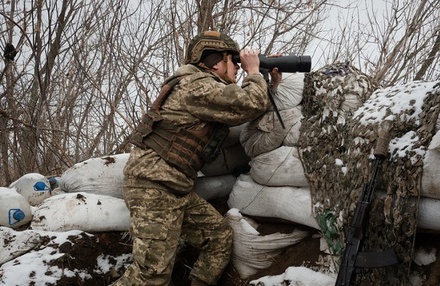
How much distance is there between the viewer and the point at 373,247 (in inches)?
74.3

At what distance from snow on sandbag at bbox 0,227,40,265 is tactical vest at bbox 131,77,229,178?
0.80 metres

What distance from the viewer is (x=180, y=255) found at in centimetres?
274

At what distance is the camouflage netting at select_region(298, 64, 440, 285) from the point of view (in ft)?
5.87

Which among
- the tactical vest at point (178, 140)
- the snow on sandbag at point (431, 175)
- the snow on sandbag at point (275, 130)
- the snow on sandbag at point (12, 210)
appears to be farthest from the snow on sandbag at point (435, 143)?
the snow on sandbag at point (12, 210)

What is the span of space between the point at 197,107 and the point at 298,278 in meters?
0.95

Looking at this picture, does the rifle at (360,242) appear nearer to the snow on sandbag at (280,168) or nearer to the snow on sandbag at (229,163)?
the snow on sandbag at (280,168)

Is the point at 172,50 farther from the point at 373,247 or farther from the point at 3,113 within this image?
the point at 373,247

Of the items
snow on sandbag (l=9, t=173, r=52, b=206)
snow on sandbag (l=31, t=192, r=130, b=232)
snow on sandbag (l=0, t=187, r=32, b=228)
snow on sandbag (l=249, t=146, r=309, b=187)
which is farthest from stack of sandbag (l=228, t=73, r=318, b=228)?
snow on sandbag (l=9, t=173, r=52, b=206)

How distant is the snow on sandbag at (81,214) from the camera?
2625mm

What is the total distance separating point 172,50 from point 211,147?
2.52 m

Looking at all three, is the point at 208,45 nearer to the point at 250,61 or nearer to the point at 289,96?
the point at 250,61

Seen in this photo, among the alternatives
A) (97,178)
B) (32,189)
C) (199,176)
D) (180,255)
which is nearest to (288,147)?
(199,176)

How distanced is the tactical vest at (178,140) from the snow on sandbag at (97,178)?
531 mm

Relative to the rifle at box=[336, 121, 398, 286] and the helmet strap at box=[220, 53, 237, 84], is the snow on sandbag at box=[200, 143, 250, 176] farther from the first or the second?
the rifle at box=[336, 121, 398, 286]
